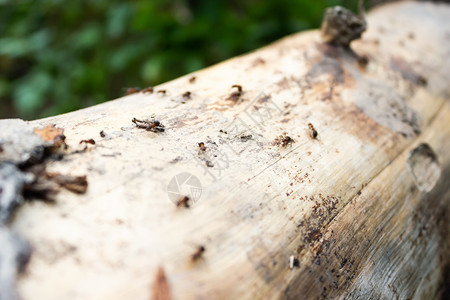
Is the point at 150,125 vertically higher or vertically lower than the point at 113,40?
higher

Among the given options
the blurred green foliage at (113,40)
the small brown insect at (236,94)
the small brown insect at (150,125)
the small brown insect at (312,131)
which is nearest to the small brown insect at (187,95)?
the small brown insect at (236,94)

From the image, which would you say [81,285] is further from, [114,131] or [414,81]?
[414,81]

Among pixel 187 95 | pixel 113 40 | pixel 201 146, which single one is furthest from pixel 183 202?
pixel 113 40

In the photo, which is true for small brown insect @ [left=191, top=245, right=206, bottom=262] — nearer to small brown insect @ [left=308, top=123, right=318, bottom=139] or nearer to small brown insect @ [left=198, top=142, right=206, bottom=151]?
small brown insect @ [left=198, top=142, right=206, bottom=151]

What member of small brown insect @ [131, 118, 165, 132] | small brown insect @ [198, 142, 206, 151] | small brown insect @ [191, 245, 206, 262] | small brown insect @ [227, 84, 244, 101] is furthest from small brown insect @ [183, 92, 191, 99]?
small brown insect @ [191, 245, 206, 262]

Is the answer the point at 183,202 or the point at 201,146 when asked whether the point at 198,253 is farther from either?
the point at 201,146

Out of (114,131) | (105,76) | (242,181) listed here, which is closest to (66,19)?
(105,76)
